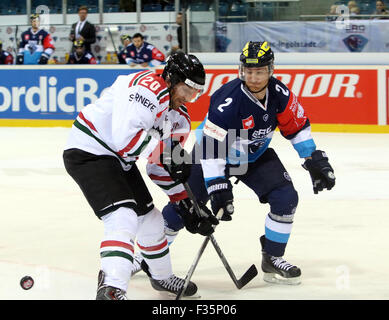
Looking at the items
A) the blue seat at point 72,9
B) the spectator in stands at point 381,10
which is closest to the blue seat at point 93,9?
the blue seat at point 72,9

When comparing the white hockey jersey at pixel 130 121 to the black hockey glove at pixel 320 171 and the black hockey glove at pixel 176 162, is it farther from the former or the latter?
the black hockey glove at pixel 320 171

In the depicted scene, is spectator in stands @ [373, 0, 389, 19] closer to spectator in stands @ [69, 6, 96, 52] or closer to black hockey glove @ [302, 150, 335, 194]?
spectator in stands @ [69, 6, 96, 52]

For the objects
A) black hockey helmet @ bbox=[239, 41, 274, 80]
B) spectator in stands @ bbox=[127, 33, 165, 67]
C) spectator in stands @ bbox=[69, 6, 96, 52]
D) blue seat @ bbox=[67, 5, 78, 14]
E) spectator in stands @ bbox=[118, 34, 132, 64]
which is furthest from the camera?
blue seat @ bbox=[67, 5, 78, 14]

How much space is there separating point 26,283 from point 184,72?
4.03 ft

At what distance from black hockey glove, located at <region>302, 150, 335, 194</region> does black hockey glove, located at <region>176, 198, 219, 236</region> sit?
668mm

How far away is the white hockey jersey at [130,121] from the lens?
334 cm

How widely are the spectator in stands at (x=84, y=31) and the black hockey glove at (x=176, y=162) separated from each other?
29.5 feet

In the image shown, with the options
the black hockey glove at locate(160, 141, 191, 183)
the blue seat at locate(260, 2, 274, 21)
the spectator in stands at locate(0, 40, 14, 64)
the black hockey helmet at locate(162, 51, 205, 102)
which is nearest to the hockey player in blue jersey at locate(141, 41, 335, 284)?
the black hockey glove at locate(160, 141, 191, 183)

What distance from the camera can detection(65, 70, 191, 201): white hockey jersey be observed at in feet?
11.0

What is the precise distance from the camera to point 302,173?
776 cm

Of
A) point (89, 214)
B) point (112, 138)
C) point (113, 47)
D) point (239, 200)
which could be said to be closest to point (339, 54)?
point (113, 47)

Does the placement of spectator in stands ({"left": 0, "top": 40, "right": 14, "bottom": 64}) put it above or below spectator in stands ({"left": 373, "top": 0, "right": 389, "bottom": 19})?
below

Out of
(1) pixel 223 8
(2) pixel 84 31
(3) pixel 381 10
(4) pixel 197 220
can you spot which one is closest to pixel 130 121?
(4) pixel 197 220

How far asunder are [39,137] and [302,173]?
4.36 meters
